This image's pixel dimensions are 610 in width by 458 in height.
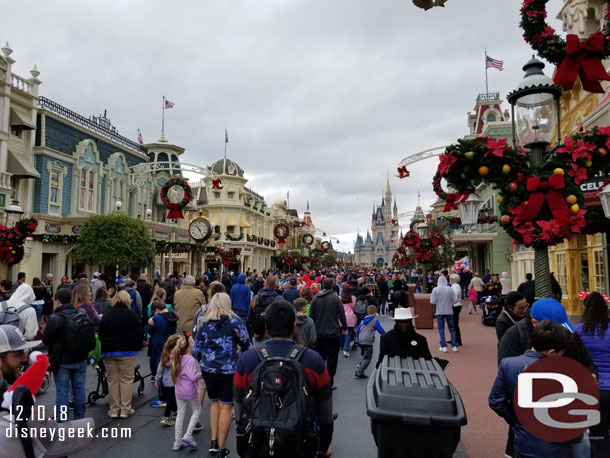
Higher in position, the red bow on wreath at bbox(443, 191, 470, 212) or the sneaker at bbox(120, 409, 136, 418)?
the red bow on wreath at bbox(443, 191, 470, 212)

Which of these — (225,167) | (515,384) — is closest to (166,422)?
(515,384)

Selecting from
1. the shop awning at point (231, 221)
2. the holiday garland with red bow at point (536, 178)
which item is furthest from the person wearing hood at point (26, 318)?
the shop awning at point (231, 221)

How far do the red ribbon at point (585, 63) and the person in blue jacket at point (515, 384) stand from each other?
11.0 feet

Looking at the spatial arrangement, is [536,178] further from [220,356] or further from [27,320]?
[27,320]

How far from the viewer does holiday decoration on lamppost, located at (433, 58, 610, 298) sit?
4570 mm

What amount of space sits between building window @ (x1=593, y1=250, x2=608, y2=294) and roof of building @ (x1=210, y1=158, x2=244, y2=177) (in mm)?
35537

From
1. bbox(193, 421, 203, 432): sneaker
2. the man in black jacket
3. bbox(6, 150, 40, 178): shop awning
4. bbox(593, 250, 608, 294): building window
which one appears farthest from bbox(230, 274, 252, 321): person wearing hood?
bbox(6, 150, 40, 178): shop awning

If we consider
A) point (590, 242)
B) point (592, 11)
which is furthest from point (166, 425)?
point (592, 11)

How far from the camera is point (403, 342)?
478 centimetres

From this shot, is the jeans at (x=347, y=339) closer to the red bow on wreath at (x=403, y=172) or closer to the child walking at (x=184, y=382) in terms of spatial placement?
the red bow on wreath at (x=403, y=172)

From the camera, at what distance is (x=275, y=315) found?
3.26 meters

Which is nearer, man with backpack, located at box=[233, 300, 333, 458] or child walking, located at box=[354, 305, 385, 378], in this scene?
man with backpack, located at box=[233, 300, 333, 458]

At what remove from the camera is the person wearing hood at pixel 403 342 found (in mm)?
4734

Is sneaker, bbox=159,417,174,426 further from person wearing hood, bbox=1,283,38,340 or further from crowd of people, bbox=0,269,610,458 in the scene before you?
person wearing hood, bbox=1,283,38,340
